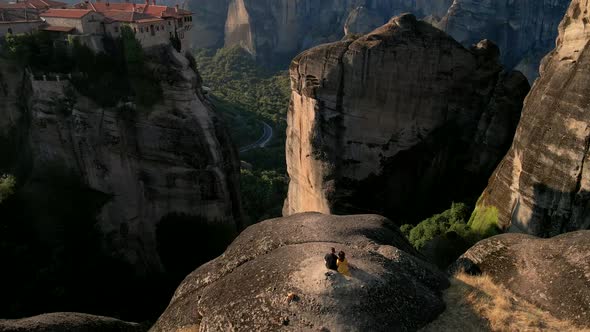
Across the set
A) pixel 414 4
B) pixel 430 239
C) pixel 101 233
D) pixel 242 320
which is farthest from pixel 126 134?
pixel 414 4

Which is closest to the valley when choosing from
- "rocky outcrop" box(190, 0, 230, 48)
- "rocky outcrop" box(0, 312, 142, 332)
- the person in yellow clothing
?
"rocky outcrop" box(0, 312, 142, 332)

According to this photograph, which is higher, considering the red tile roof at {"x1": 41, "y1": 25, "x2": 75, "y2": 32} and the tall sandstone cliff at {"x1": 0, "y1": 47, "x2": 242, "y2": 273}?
the red tile roof at {"x1": 41, "y1": 25, "x2": 75, "y2": 32}

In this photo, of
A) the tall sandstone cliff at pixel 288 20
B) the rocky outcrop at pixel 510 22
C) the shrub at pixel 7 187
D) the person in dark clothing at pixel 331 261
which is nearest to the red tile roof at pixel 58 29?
the shrub at pixel 7 187

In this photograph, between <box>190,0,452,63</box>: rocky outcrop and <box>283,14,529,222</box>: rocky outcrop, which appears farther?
<box>190,0,452,63</box>: rocky outcrop

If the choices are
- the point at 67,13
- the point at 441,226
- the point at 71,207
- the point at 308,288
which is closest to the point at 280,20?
the point at 67,13

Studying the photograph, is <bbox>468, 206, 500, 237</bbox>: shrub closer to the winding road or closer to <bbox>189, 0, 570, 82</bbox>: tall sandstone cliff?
the winding road

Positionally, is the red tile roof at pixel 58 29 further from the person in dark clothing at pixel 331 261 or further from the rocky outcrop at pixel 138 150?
the person in dark clothing at pixel 331 261
